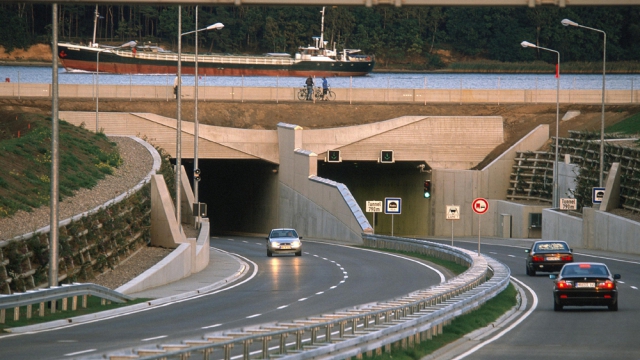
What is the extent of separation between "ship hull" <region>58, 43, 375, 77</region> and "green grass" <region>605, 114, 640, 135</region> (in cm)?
4455

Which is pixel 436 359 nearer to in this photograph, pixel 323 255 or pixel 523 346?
pixel 523 346

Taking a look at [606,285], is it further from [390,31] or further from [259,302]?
[390,31]

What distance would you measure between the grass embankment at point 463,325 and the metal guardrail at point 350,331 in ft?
0.57

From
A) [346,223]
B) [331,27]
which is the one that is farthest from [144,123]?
[331,27]

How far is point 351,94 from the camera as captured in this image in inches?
2992

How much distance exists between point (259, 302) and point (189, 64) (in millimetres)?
79308

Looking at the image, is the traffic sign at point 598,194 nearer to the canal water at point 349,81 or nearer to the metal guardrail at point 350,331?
the metal guardrail at point 350,331

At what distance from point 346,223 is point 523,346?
38825 millimetres

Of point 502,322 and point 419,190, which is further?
point 419,190

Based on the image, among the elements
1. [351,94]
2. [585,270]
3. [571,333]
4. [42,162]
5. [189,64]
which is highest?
[189,64]

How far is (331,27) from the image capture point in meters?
138

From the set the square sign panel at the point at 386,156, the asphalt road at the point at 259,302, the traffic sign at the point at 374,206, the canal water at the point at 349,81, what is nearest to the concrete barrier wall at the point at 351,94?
the canal water at the point at 349,81

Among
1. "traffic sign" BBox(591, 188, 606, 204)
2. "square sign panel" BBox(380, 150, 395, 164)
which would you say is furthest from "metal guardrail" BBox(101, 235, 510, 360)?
"square sign panel" BBox(380, 150, 395, 164)

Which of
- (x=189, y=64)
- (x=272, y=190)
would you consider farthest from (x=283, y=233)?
(x=189, y=64)
